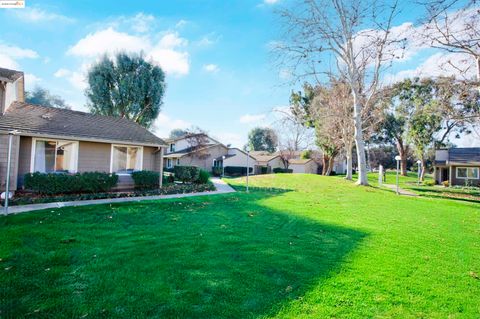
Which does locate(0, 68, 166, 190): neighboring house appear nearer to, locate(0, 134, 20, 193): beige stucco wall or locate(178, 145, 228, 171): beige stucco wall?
locate(0, 134, 20, 193): beige stucco wall

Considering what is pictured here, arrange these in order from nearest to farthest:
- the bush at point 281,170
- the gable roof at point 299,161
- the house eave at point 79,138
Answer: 1. the house eave at point 79,138
2. the bush at point 281,170
3. the gable roof at point 299,161

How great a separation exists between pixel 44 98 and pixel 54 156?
49357mm

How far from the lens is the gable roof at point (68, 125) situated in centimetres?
1179

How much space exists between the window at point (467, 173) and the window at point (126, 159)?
122 ft

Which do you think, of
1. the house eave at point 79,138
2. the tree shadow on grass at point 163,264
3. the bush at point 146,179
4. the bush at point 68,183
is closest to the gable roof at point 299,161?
the house eave at point 79,138

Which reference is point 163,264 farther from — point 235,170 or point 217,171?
point 235,170

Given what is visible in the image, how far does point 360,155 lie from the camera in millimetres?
A: 20547

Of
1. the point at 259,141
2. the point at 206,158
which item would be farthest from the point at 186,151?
the point at 259,141

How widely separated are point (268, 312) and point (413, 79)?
41847mm

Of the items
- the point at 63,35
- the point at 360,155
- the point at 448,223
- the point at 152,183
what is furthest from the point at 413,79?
the point at 63,35

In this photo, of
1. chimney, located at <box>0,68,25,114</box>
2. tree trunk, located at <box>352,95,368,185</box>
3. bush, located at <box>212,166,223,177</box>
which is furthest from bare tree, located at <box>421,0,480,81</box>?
bush, located at <box>212,166,223,177</box>

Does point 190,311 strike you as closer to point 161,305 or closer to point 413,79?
point 161,305

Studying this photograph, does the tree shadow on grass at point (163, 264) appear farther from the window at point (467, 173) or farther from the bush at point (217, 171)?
the window at point (467, 173)

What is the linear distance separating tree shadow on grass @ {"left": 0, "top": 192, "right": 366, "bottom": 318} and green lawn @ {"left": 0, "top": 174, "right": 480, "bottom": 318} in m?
0.02
